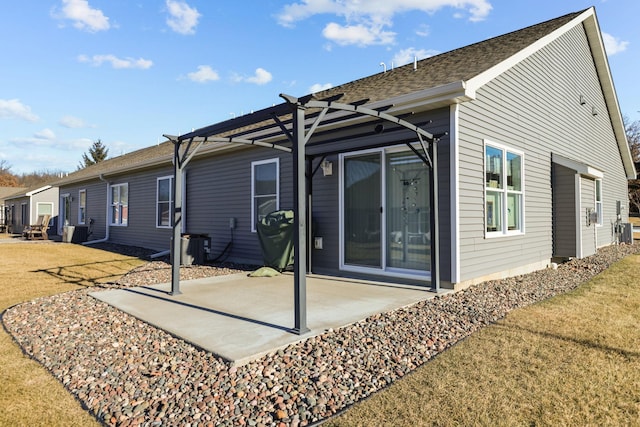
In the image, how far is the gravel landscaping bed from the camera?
7.55ft

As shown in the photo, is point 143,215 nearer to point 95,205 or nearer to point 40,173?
point 95,205

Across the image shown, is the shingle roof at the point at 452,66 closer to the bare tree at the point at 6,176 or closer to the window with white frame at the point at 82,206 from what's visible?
the window with white frame at the point at 82,206

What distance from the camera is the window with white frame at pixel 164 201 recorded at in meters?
11.1

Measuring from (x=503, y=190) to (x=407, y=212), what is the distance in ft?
5.99

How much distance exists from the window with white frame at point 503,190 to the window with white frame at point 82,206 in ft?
52.7

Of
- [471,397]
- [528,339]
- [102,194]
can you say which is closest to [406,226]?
[528,339]

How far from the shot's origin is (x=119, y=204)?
45.1 ft

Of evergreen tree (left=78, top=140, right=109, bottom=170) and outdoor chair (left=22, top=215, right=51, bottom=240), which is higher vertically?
evergreen tree (left=78, top=140, right=109, bottom=170)

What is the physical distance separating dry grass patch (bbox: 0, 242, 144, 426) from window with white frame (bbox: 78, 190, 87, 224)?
13.6ft

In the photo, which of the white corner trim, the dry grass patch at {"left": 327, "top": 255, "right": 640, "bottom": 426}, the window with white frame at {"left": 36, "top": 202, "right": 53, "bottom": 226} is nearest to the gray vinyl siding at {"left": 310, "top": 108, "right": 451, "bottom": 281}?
the white corner trim

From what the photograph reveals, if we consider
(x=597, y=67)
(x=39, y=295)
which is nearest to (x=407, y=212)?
(x=39, y=295)

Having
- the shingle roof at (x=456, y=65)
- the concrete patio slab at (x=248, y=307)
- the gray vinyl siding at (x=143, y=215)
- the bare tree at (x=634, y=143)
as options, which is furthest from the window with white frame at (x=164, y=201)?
the bare tree at (x=634, y=143)

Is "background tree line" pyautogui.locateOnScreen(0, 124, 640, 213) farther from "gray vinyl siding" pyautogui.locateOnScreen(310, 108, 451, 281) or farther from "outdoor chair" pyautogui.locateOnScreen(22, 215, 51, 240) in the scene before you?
"gray vinyl siding" pyautogui.locateOnScreen(310, 108, 451, 281)

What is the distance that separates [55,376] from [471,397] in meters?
2.97
